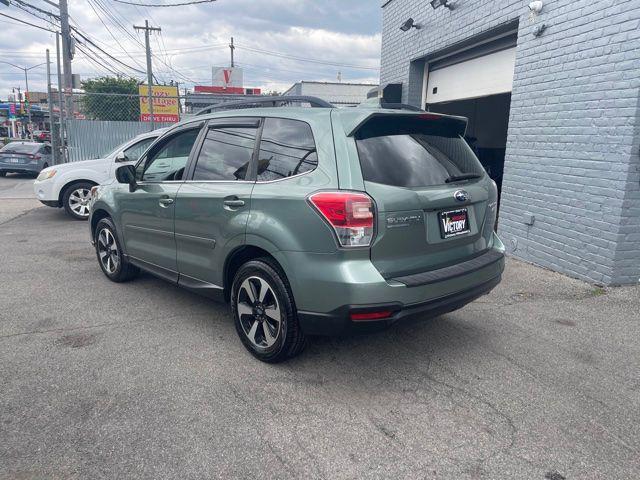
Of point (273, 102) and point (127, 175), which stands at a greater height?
point (273, 102)

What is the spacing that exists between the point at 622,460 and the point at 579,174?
3865mm

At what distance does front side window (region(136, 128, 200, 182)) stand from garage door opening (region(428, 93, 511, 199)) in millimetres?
8191

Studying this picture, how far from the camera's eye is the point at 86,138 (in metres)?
13.6

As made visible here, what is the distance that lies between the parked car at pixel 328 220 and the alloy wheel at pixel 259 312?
0.01 m

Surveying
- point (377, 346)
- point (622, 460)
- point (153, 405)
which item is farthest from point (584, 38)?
point (153, 405)

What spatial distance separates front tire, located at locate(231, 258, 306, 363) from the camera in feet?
10.6

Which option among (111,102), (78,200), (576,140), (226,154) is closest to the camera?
(226,154)

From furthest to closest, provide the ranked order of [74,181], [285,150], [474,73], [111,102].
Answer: [111,102] < [74,181] < [474,73] < [285,150]

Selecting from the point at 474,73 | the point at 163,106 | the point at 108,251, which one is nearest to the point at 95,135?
the point at 163,106

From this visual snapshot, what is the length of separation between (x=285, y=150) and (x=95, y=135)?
478 inches

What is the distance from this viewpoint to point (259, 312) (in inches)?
137

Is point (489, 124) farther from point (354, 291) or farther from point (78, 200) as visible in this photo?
point (354, 291)

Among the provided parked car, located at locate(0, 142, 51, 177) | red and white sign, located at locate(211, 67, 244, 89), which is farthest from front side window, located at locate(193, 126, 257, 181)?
red and white sign, located at locate(211, 67, 244, 89)

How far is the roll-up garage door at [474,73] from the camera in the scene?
7.32m
